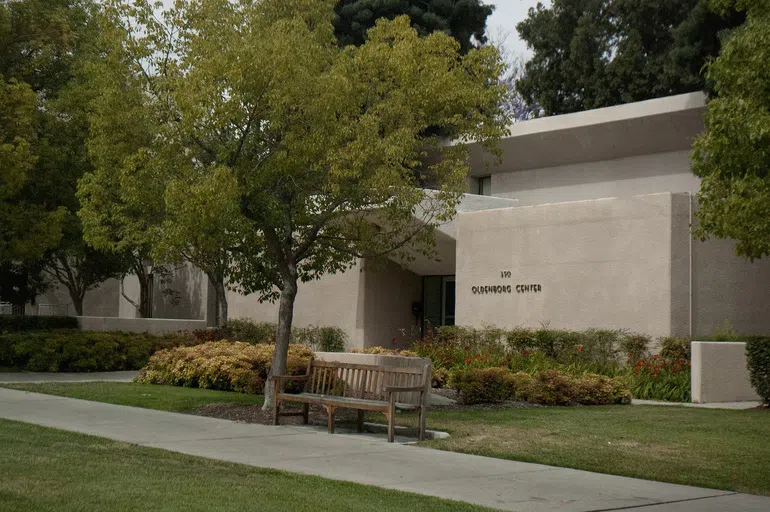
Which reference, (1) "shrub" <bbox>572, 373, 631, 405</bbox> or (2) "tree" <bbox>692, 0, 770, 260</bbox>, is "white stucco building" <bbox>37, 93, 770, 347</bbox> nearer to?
(1) "shrub" <bbox>572, 373, 631, 405</bbox>

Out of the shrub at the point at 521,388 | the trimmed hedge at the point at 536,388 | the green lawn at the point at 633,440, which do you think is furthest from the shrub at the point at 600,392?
the green lawn at the point at 633,440

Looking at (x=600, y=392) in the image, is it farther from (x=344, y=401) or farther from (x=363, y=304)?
(x=363, y=304)

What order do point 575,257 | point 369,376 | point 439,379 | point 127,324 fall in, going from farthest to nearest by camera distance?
point 127,324 → point 575,257 → point 439,379 → point 369,376

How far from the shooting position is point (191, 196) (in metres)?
13.1

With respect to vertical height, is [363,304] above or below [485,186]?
below

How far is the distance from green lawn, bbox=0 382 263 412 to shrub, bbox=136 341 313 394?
0.40 meters

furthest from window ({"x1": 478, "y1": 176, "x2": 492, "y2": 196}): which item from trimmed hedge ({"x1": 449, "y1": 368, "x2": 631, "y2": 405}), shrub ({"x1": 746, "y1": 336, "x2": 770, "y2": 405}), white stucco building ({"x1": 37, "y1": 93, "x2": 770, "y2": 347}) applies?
shrub ({"x1": 746, "y1": 336, "x2": 770, "y2": 405})

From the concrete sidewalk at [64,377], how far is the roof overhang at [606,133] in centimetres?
1339

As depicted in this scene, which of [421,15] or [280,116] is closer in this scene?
[280,116]

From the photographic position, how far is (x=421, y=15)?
4359 cm

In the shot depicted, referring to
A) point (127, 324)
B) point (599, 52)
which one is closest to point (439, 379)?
point (127, 324)

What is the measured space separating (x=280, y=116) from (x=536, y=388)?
6.80 meters

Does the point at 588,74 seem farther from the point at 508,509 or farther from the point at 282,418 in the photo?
the point at 508,509

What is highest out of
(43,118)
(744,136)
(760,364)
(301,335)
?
(43,118)
